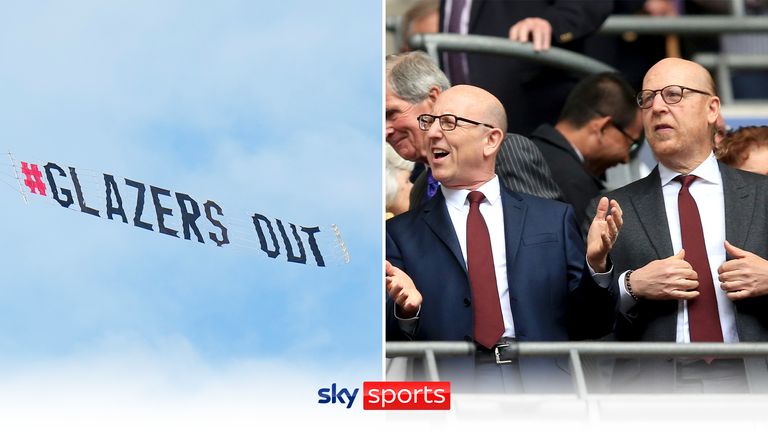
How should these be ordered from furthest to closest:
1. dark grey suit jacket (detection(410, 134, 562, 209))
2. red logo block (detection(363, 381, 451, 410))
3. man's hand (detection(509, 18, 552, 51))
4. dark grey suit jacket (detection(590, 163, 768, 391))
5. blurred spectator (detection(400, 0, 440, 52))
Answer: blurred spectator (detection(400, 0, 440, 52))
man's hand (detection(509, 18, 552, 51))
dark grey suit jacket (detection(410, 134, 562, 209))
dark grey suit jacket (detection(590, 163, 768, 391))
red logo block (detection(363, 381, 451, 410))

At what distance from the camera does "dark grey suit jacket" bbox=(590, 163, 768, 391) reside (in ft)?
17.0

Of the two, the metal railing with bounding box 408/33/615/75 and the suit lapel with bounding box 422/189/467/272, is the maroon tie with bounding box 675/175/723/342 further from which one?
the metal railing with bounding box 408/33/615/75

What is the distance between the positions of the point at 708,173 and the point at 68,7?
2.13m

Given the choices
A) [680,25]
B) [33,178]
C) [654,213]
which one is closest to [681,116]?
[654,213]

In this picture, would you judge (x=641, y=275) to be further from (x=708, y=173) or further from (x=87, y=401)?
(x=87, y=401)

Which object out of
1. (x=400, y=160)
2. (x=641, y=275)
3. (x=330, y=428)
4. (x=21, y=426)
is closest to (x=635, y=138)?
(x=400, y=160)

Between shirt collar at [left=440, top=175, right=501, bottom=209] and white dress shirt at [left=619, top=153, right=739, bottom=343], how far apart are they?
50cm

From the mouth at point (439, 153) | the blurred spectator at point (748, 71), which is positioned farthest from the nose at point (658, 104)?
the blurred spectator at point (748, 71)

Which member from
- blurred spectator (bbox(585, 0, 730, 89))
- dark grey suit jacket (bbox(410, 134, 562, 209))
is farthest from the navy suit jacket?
blurred spectator (bbox(585, 0, 730, 89))

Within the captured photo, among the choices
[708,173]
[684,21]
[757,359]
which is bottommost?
[757,359]

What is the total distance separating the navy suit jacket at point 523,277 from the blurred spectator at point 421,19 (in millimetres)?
2666

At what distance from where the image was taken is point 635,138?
6930 mm

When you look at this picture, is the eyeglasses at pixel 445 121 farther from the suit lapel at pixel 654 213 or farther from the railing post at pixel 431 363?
the railing post at pixel 431 363

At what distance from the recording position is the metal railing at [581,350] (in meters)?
4.93
